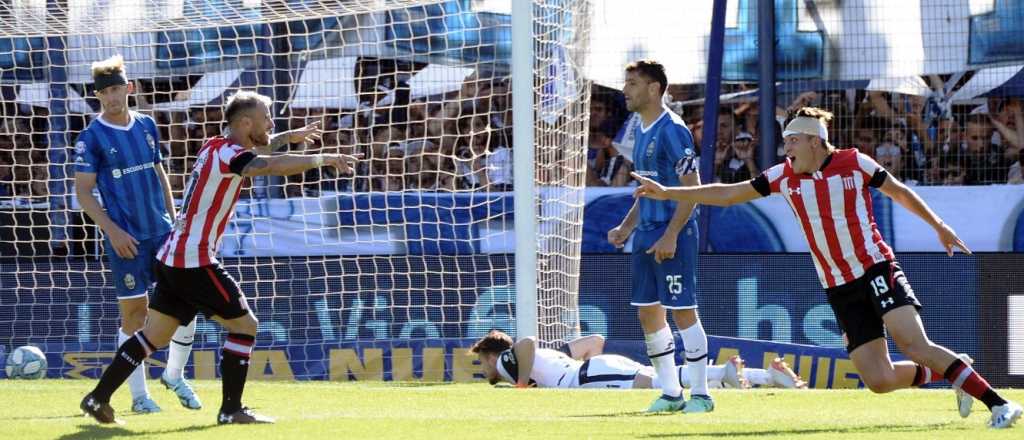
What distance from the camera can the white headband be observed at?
7.64 meters

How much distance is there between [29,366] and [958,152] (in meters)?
8.47

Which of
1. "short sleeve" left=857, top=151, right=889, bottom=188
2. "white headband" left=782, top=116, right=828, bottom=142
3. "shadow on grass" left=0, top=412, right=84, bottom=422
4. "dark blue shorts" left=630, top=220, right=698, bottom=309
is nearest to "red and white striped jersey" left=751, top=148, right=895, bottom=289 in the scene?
"short sleeve" left=857, top=151, right=889, bottom=188

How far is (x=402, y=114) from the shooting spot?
45.1 feet

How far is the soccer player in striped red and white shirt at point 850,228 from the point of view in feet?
24.8

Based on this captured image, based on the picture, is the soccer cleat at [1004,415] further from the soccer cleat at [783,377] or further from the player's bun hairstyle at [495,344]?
the player's bun hairstyle at [495,344]

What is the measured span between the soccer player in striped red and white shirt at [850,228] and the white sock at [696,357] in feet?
3.37

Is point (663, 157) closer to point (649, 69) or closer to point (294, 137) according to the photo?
point (649, 69)

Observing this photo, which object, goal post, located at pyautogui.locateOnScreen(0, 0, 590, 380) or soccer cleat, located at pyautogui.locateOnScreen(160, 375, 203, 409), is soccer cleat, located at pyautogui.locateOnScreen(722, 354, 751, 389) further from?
soccer cleat, located at pyautogui.locateOnScreen(160, 375, 203, 409)

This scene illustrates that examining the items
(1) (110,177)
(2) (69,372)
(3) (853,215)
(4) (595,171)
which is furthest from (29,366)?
(3) (853,215)

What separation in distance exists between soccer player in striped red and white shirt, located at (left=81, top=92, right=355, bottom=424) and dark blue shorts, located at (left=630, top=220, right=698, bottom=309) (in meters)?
2.06

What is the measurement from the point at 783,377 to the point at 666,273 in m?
3.34

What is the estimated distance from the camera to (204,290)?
7.54 m

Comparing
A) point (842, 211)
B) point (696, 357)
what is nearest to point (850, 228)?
point (842, 211)

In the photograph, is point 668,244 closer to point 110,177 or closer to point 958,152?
point 110,177
